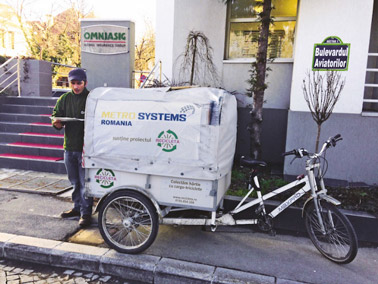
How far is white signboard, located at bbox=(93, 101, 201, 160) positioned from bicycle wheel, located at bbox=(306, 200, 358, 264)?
165 centimetres

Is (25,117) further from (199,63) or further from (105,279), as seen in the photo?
(105,279)

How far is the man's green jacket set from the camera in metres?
4.44

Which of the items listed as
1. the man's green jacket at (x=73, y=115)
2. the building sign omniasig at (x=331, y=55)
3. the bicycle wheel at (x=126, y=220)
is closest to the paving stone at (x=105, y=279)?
the bicycle wheel at (x=126, y=220)

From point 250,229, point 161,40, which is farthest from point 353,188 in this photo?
point 161,40

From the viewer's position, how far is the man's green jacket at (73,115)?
4.44 metres

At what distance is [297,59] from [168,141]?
3.71m

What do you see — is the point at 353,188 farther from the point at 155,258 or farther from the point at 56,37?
the point at 56,37

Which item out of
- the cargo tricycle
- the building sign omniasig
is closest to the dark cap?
the cargo tricycle

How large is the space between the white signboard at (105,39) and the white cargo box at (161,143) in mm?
6413

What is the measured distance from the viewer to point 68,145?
14.6ft

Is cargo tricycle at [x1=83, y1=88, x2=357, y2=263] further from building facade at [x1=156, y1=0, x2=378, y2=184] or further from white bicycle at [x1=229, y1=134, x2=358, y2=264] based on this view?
building facade at [x1=156, y1=0, x2=378, y2=184]

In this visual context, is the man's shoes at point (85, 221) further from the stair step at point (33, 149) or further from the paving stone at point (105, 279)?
the stair step at point (33, 149)

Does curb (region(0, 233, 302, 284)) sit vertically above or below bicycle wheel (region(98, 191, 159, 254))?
below

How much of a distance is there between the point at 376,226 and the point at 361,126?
2358mm
